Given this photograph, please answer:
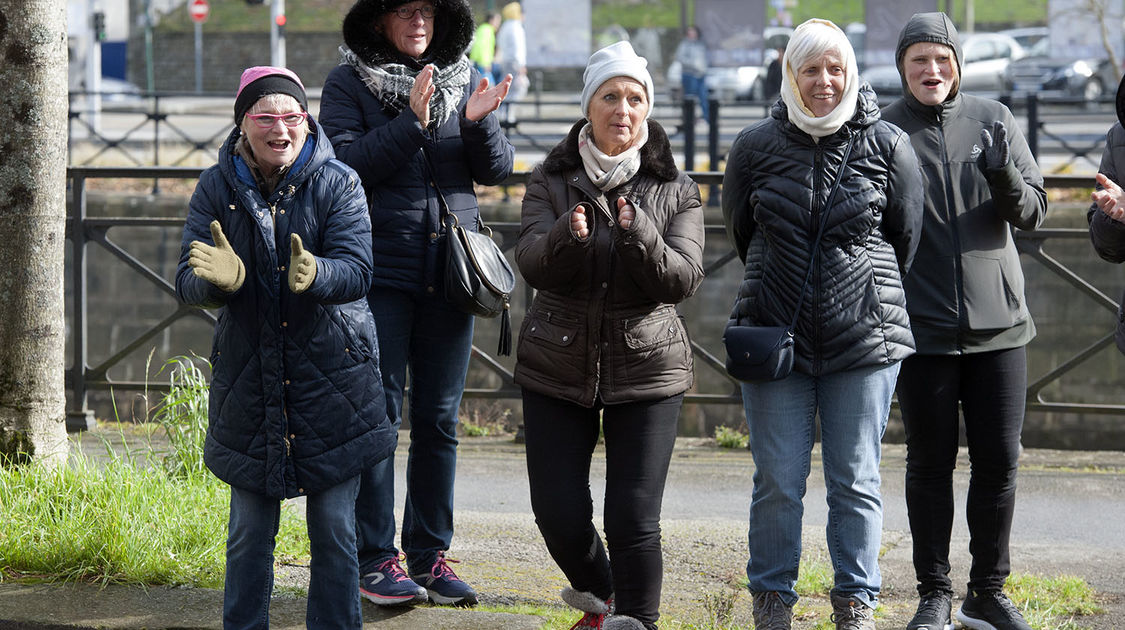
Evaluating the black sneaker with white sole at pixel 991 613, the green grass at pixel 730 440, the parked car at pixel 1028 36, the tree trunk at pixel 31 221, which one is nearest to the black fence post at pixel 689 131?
the green grass at pixel 730 440

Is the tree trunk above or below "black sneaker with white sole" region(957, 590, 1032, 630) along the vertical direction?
above

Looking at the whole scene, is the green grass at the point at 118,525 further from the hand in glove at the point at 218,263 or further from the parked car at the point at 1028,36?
the parked car at the point at 1028,36

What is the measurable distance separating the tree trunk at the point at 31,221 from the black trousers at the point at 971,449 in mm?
3017

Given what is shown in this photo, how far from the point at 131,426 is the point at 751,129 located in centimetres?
404

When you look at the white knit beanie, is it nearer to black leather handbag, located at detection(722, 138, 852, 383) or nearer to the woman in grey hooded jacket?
black leather handbag, located at detection(722, 138, 852, 383)

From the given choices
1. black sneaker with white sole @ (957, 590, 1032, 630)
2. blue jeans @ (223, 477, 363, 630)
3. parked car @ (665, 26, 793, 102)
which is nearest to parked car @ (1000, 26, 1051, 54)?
parked car @ (665, 26, 793, 102)

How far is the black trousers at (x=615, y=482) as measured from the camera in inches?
140

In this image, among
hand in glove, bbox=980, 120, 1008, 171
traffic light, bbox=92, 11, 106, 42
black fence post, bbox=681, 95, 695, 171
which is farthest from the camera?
traffic light, bbox=92, 11, 106, 42

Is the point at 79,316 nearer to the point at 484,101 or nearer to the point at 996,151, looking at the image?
the point at 484,101

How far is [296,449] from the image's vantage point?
3.37 m

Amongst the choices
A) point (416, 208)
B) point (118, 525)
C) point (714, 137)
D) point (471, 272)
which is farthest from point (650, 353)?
point (714, 137)

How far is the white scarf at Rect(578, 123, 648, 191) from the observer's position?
356 centimetres

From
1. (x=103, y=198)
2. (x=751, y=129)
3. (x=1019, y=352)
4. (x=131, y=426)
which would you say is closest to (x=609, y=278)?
(x=751, y=129)

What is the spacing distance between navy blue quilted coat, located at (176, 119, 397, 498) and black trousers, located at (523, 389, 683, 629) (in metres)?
0.51
